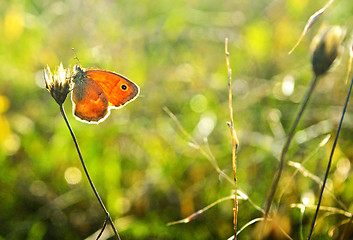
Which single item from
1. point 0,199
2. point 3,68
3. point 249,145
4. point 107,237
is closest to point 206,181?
point 249,145

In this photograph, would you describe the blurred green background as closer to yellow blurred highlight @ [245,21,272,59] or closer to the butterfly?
yellow blurred highlight @ [245,21,272,59]

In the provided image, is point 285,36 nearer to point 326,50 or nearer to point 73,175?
point 73,175

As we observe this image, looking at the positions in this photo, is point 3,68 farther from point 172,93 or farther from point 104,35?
point 172,93

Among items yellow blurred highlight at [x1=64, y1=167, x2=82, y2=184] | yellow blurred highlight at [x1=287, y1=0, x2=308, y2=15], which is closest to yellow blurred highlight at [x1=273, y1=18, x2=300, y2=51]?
yellow blurred highlight at [x1=287, y1=0, x2=308, y2=15]

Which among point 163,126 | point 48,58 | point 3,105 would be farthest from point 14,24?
point 163,126

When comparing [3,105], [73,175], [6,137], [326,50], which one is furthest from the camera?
[3,105]

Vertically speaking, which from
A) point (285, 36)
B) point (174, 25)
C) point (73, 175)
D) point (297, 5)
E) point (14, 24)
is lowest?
point (73, 175)

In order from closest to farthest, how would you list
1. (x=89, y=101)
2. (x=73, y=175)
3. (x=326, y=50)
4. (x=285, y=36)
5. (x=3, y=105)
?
1. (x=326, y=50)
2. (x=89, y=101)
3. (x=73, y=175)
4. (x=3, y=105)
5. (x=285, y=36)

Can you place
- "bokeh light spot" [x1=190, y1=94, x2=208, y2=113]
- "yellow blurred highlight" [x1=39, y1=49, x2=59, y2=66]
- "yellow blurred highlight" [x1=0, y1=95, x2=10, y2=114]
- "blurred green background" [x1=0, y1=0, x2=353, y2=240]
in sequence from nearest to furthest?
"blurred green background" [x1=0, y1=0, x2=353, y2=240]
"yellow blurred highlight" [x1=0, y1=95, x2=10, y2=114]
"bokeh light spot" [x1=190, y1=94, x2=208, y2=113]
"yellow blurred highlight" [x1=39, y1=49, x2=59, y2=66]
